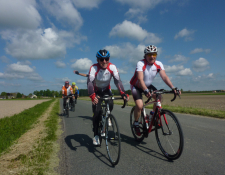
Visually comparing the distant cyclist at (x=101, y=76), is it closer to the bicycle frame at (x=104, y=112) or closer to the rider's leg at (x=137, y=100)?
the bicycle frame at (x=104, y=112)

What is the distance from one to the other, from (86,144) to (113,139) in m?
1.51

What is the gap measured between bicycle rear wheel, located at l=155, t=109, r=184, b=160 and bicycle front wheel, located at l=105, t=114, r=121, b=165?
100 cm

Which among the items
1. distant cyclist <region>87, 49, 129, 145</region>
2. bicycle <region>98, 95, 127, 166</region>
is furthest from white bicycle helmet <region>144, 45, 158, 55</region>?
bicycle <region>98, 95, 127, 166</region>

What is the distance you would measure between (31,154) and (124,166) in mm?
2045

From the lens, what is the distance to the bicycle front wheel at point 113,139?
9.87 ft

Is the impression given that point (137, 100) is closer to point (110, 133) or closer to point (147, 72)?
point (147, 72)

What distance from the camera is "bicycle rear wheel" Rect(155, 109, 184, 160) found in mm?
2934

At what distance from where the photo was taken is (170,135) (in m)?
3.13

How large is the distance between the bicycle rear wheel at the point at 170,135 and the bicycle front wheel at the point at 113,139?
1.00 metres

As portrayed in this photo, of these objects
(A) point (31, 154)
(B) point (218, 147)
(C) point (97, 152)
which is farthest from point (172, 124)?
(A) point (31, 154)

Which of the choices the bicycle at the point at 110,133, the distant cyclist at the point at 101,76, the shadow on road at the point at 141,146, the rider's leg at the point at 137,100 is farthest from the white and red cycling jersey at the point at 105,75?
the shadow on road at the point at 141,146

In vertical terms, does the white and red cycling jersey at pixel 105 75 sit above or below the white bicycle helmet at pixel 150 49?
below

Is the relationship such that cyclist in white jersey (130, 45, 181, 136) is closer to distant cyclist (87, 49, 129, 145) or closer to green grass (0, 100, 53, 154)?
distant cyclist (87, 49, 129, 145)

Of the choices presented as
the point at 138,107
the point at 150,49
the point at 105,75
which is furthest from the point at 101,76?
the point at 150,49
